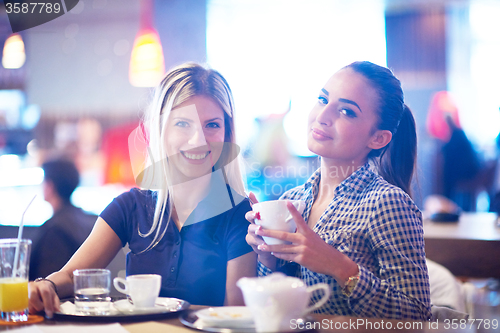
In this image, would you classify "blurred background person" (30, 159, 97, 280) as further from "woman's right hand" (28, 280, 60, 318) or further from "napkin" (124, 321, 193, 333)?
"napkin" (124, 321, 193, 333)

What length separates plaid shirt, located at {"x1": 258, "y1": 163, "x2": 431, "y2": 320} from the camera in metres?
1.06

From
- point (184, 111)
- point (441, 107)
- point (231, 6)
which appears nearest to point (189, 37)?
point (231, 6)

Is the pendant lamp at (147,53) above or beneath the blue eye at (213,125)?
above

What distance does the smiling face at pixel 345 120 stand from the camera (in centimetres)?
129

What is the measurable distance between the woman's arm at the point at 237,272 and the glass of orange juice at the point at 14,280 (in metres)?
0.48

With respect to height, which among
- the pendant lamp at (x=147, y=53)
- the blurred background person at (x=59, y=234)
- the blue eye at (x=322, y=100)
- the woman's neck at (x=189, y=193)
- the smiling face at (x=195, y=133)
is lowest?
the blurred background person at (x=59, y=234)

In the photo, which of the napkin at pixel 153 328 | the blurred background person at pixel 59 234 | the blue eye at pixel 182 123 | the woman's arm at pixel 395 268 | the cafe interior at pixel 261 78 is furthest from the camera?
the cafe interior at pixel 261 78

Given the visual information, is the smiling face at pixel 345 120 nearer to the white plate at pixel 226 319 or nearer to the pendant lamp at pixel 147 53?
the white plate at pixel 226 319

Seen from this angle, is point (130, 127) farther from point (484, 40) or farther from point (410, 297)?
point (410, 297)

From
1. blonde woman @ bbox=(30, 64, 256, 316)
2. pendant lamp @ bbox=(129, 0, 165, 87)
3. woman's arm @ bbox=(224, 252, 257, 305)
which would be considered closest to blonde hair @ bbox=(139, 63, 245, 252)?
blonde woman @ bbox=(30, 64, 256, 316)

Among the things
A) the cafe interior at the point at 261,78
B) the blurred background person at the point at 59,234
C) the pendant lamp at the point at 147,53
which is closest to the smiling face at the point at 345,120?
the blurred background person at the point at 59,234

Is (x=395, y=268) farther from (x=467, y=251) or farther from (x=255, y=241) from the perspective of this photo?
(x=467, y=251)

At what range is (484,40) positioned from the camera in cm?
555

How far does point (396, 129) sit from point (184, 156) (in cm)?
65
